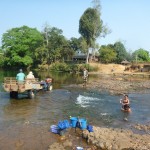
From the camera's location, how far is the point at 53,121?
20.9 m

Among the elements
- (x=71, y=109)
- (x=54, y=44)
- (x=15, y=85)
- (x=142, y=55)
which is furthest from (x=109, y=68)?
(x=71, y=109)

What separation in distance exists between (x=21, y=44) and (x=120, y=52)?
3230 centimetres

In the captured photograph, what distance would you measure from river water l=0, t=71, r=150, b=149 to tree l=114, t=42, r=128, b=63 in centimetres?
5981

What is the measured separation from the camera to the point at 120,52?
93.9 metres

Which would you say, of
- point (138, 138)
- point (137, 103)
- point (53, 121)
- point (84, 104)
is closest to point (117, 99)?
point (137, 103)

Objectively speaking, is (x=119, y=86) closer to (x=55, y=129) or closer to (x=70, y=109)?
(x=70, y=109)

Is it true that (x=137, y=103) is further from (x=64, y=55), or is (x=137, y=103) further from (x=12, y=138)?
(x=64, y=55)

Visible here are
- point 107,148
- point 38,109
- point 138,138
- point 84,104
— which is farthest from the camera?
point 84,104

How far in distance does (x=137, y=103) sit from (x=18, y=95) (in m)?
13.1

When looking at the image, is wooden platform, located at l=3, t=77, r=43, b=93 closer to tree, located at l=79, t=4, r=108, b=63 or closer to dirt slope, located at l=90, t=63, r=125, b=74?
dirt slope, located at l=90, t=63, r=125, b=74

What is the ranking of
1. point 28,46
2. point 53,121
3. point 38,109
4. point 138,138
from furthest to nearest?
point 28,46, point 38,109, point 53,121, point 138,138

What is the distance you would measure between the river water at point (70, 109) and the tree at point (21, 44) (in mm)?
53785

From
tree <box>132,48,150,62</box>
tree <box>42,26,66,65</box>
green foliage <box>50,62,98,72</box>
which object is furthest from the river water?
tree <box>132,48,150,62</box>

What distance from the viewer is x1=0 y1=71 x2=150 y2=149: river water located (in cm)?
2116
